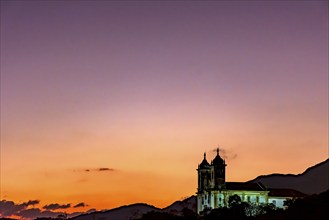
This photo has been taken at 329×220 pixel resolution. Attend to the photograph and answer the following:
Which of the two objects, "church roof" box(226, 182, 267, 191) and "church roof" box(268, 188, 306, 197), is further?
"church roof" box(268, 188, 306, 197)

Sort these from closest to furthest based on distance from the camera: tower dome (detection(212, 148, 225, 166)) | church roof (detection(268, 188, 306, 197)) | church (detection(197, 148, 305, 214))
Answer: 1. church (detection(197, 148, 305, 214))
2. tower dome (detection(212, 148, 225, 166))
3. church roof (detection(268, 188, 306, 197))

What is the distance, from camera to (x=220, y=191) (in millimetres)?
164875

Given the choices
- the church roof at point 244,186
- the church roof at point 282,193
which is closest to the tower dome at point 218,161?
the church roof at point 244,186

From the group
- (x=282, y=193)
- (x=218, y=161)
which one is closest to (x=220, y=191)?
(x=218, y=161)

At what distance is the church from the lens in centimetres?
16500

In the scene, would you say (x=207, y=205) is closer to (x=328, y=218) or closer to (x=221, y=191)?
(x=221, y=191)

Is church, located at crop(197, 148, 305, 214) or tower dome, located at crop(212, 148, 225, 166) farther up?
tower dome, located at crop(212, 148, 225, 166)

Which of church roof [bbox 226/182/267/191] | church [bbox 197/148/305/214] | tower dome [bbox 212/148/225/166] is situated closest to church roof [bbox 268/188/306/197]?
church [bbox 197/148/305/214]

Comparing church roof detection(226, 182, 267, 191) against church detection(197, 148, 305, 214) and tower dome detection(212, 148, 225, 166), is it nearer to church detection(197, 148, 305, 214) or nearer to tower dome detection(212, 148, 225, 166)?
church detection(197, 148, 305, 214)

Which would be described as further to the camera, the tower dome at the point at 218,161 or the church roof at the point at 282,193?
the church roof at the point at 282,193

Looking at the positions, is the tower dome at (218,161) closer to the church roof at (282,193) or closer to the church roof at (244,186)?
the church roof at (244,186)

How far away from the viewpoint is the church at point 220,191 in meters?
165

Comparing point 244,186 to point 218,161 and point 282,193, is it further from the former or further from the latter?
point 282,193

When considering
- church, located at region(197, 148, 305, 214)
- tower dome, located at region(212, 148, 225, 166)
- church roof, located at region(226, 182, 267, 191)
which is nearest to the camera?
church, located at region(197, 148, 305, 214)
